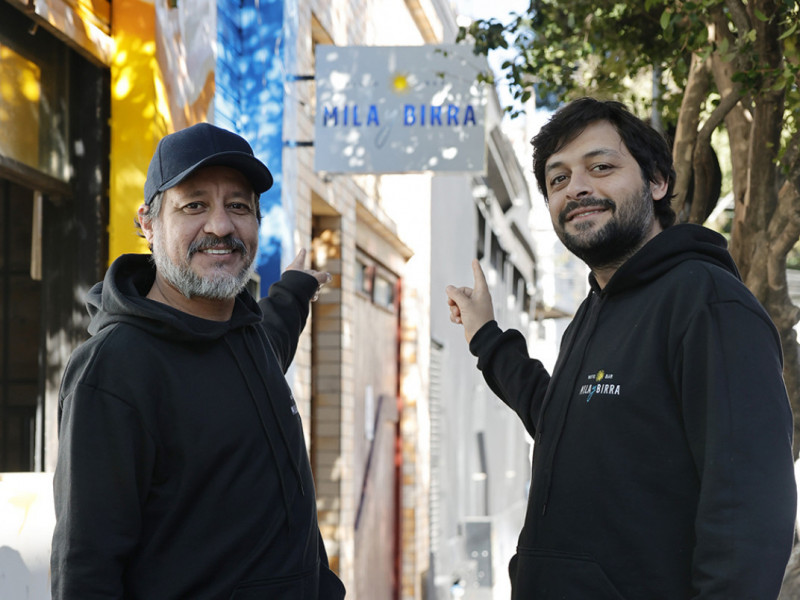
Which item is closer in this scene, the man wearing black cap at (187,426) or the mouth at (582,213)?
the man wearing black cap at (187,426)

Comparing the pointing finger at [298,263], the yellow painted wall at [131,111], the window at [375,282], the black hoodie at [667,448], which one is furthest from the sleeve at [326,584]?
the window at [375,282]

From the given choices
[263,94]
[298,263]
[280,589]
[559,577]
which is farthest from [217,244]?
[263,94]

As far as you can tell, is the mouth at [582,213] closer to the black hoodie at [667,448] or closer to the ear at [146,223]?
the black hoodie at [667,448]

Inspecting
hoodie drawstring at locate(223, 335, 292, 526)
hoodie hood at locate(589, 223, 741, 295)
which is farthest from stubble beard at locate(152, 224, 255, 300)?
hoodie hood at locate(589, 223, 741, 295)

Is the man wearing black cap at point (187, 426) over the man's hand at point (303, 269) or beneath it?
beneath

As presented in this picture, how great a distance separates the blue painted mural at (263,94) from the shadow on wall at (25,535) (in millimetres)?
3271

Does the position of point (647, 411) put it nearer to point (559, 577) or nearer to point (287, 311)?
point (559, 577)

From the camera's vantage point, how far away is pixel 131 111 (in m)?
5.17

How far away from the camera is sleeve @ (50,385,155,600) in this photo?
242 centimetres

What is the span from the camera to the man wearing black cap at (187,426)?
2.47 m

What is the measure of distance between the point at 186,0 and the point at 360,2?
14.0 ft

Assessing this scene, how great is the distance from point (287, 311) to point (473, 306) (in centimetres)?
65

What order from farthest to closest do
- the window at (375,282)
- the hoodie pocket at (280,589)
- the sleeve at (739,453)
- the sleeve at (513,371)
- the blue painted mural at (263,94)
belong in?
1. the window at (375,282)
2. the blue painted mural at (263,94)
3. the sleeve at (513,371)
4. the hoodie pocket at (280,589)
5. the sleeve at (739,453)

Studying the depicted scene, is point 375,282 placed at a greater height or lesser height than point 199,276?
greater
